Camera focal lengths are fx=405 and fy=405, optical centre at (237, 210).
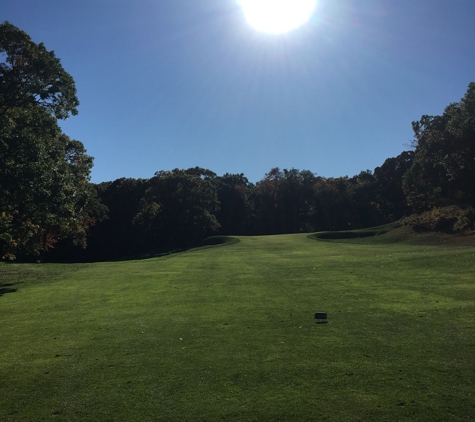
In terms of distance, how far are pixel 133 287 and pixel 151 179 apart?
58.0 meters

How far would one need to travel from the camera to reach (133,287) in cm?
1669

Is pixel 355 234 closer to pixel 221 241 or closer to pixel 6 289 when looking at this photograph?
pixel 221 241

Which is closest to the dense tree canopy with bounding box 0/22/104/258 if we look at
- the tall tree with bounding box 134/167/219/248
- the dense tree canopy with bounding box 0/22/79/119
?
the dense tree canopy with bounding box 0/22/79/119

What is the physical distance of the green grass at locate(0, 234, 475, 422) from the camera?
529cm

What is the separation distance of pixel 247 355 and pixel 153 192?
200ft

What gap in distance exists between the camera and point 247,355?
721 centimetres

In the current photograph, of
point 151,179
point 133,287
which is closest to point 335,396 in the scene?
point 133,287

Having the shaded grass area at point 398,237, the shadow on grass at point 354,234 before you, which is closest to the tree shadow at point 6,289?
the shaded grass area at point 398,237

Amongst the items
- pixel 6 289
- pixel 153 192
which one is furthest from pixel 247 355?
pixel 153 192

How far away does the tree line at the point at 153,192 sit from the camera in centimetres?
1980

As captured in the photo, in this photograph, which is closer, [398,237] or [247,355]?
[247,355]

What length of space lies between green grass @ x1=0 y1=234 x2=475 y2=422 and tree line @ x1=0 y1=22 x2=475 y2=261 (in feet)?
24.3

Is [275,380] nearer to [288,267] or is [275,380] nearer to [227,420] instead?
[227,420]

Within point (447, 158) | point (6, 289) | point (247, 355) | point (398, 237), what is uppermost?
point (447, 158)
